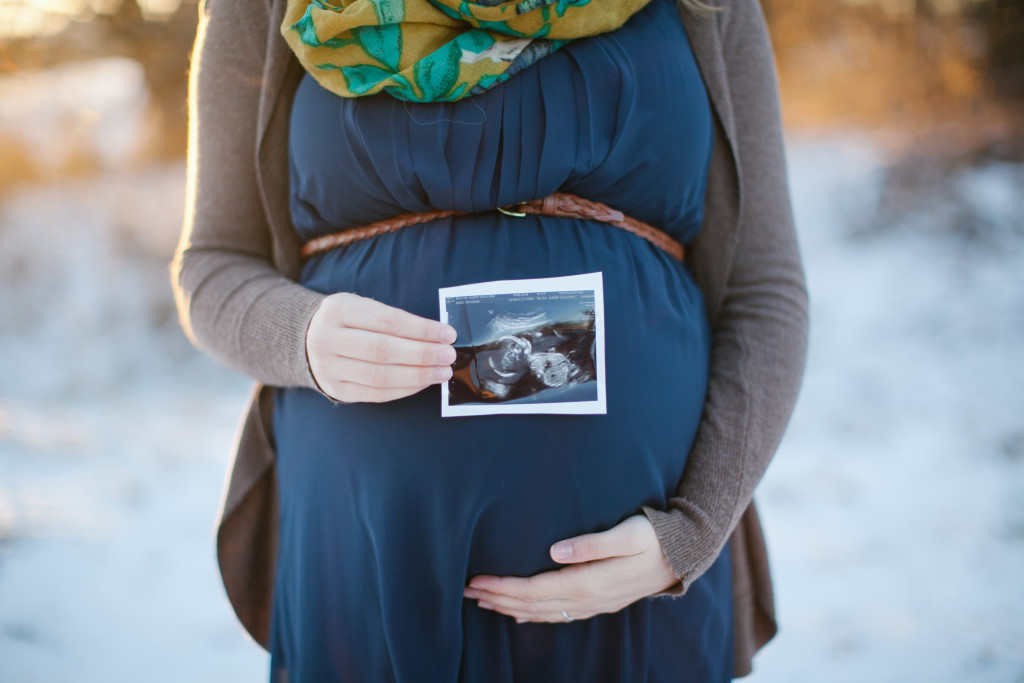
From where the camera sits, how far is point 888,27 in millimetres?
4336

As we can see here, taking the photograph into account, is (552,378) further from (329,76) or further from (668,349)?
(329,76)

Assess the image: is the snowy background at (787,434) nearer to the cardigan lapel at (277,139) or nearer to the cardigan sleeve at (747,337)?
the cardigan sleeve at (747,337)

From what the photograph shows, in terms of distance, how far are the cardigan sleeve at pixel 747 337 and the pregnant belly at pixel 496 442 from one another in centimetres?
6

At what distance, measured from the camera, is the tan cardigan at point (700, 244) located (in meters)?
0.84

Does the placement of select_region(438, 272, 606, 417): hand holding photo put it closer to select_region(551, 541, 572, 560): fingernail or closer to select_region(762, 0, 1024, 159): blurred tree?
select_region(551, 541, 572, 560): fingernail

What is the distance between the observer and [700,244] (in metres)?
1.00

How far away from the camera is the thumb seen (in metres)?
0.74

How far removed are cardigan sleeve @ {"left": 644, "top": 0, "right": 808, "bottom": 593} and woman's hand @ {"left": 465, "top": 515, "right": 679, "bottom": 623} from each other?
34 millimetres

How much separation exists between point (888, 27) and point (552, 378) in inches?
202

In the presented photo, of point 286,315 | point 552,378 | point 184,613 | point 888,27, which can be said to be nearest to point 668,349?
point 552,378

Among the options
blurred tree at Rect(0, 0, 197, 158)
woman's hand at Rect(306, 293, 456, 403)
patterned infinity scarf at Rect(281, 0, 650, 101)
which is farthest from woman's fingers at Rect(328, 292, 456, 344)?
blurred tree at Rect(0, 0, 197, 158)

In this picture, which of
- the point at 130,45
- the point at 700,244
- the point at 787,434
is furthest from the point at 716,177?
the point at 130,45

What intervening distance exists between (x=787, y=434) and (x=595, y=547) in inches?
102

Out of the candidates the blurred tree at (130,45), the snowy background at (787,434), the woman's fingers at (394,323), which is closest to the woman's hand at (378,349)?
the woman's fingers at (394,323)
